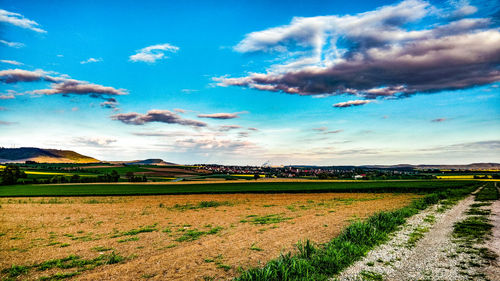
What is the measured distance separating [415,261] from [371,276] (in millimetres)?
3141

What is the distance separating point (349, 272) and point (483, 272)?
16.2ft

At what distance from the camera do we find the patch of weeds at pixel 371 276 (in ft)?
32.2

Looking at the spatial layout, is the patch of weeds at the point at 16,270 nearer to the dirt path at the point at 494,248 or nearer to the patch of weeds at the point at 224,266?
the patch of weeds at the point at 224,266

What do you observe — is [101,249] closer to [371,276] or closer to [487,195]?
[371,276]

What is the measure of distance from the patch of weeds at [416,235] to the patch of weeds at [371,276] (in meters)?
5.17

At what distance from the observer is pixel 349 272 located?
10.5 metres

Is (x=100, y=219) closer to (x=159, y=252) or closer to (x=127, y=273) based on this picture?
(x=159, y=252)

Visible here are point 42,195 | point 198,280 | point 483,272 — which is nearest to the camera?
point 483,272

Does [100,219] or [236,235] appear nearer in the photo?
[236,235]

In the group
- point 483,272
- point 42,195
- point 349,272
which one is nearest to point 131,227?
point 349,272

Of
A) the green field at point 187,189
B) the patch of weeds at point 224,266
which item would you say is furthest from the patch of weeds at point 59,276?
the green field at point 187,189

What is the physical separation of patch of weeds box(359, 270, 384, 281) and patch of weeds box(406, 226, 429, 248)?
5.17 metres

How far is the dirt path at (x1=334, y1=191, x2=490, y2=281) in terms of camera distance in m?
10.1

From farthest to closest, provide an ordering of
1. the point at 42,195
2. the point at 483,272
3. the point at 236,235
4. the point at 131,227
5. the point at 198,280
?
1. the point at 42,195
2. the point at 131,227
3. the point at 236,235
4. the point at 198,280
5. the point at 483,272
